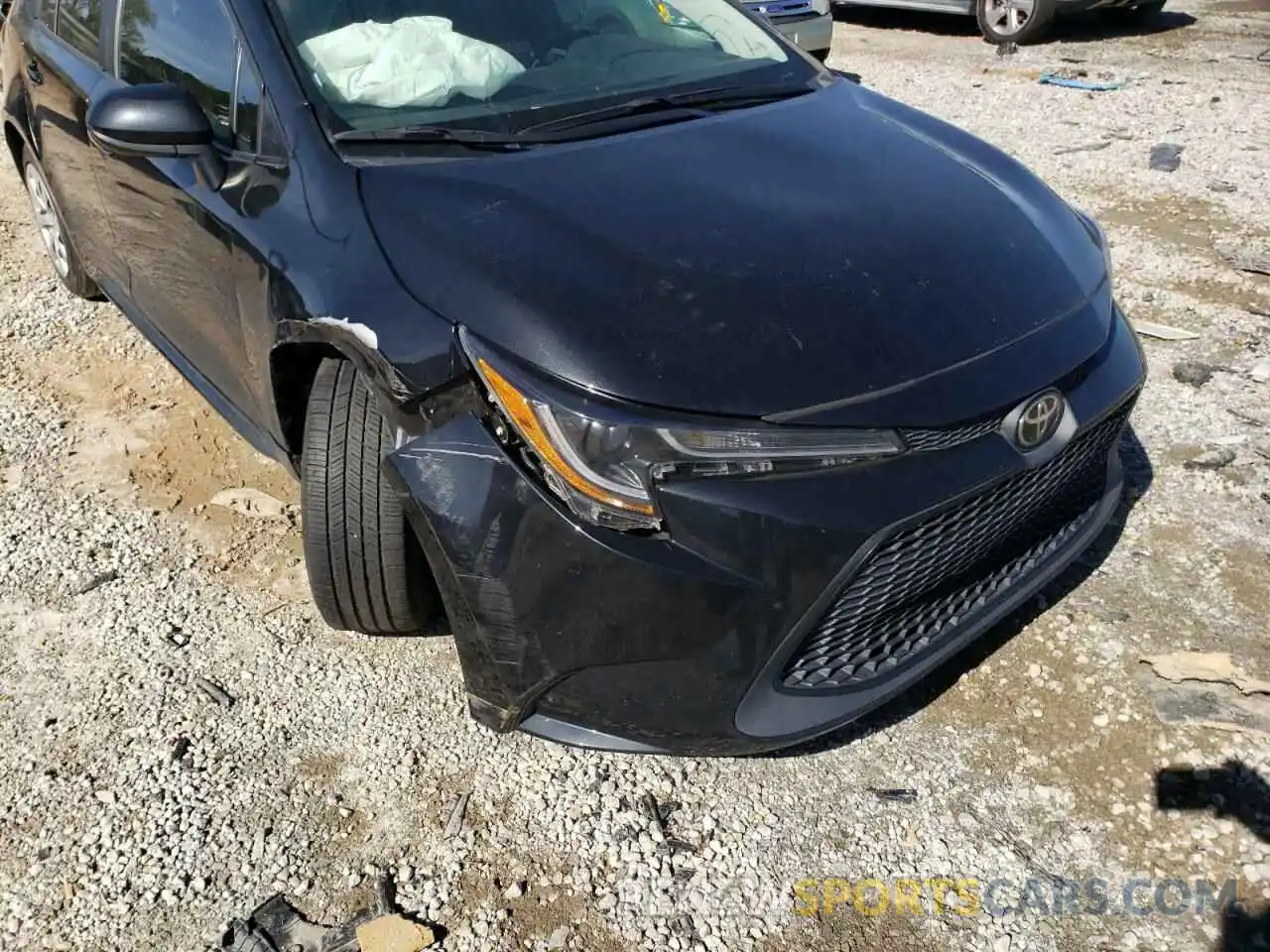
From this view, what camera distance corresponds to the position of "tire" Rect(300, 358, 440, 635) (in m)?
2.25

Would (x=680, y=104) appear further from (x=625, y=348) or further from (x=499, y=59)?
(x=625, y=348)

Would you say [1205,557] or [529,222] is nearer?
[529,222]

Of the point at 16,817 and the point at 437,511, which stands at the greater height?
the point at 437,511

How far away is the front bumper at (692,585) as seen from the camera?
1.73 metres

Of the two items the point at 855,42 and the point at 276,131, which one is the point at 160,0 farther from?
the point at 855,42

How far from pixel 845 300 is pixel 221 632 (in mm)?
1812

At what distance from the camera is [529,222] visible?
2.09m

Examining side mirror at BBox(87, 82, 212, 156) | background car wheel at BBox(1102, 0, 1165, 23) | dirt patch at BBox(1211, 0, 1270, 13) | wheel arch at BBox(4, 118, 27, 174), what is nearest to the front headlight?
side mirror at BBox(87, 82, 212, 156)

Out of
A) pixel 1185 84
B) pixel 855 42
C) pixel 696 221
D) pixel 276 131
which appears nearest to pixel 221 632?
pixel 276 131

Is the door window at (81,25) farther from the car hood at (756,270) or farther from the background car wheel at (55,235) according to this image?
the car hood at (756,270)

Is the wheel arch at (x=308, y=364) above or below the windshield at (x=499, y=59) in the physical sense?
below

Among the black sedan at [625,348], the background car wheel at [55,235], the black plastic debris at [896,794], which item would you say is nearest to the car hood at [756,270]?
the black sedan at [625,348]

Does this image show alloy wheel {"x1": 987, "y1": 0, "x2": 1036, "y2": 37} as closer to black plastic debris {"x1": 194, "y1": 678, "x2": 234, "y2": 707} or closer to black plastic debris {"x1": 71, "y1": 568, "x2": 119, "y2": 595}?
black plastic debris {"x1": 71, "y1": 568, "x2": 119, "y2": 595}

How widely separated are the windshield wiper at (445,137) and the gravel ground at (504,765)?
1.23 meters
